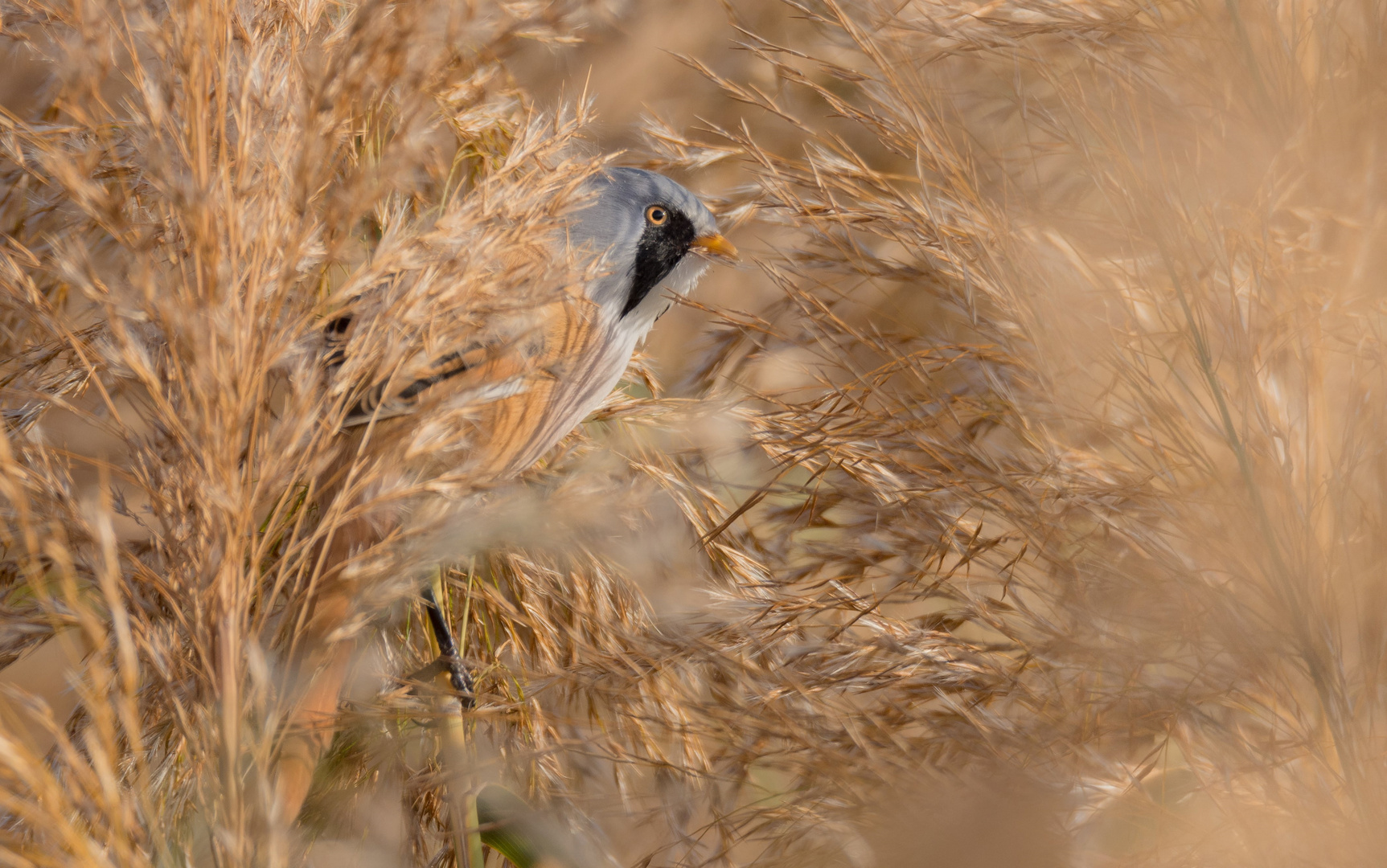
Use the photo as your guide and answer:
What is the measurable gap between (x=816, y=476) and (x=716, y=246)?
0.32 m

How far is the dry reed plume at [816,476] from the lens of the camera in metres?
0.51

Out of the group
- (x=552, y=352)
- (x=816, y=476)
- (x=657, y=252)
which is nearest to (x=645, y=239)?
(x=657, y=252)

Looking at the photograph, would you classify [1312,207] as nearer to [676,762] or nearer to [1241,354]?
[1241,354]

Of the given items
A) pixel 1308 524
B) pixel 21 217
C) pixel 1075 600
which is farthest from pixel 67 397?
pixel 1308 524

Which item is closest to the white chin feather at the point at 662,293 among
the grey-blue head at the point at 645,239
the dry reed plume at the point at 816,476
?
the grey-blue head at the point at 645,239

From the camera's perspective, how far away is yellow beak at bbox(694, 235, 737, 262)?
954mm

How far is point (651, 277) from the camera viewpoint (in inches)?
38.9

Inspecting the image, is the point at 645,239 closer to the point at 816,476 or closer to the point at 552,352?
the point at 552,352

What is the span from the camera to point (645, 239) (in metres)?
0.97

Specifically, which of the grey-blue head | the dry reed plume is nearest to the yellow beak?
the grey-blue head

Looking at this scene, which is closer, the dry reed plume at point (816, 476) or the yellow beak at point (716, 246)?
the dry reed plume at point (816, 476)

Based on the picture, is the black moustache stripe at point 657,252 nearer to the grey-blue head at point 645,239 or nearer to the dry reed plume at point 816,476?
the grey-blue head at point 645,239

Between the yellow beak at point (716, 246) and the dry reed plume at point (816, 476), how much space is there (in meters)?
0.11

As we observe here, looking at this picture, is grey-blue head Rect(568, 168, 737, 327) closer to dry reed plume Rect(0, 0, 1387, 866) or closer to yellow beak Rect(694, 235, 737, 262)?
yellow beak Rect(694, 235, 737, 262)
